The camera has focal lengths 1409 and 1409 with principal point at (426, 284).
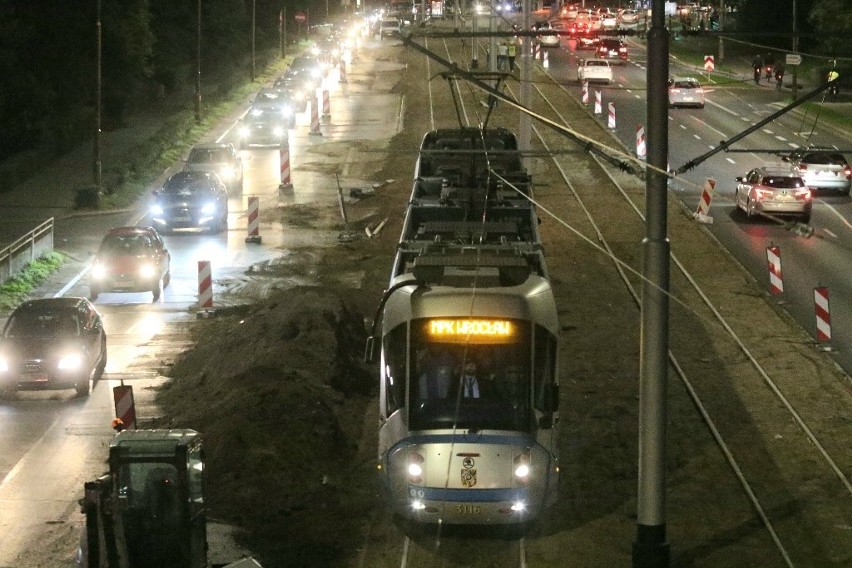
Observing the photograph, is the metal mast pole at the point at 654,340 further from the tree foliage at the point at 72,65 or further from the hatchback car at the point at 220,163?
the tree foliage at the point at 72,65

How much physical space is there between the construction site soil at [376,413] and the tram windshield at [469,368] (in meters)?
1.66

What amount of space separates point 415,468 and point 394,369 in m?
1.19

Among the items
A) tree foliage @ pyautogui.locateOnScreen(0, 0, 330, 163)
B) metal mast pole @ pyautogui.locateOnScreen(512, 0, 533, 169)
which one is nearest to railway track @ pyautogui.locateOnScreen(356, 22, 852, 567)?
metal mast pole @ pyautogui.locateOnScreen(512, 0, 533, 169)

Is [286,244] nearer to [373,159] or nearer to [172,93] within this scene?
[373,159]

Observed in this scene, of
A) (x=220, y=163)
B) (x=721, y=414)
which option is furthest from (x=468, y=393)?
(x=220, y=163)

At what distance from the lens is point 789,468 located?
1834cm

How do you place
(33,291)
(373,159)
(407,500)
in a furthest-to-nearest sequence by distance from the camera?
(373,159) < (33,291) < (407,500)

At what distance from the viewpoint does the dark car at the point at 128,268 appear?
100.0 feet

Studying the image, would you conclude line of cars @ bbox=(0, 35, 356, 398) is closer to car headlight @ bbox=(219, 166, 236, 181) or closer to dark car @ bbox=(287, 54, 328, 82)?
car headlight @ bbox=(219, 166, 236, 181)

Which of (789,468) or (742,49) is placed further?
(742,49)

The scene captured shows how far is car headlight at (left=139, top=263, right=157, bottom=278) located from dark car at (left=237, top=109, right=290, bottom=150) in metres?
24.4

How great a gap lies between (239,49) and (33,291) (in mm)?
66422

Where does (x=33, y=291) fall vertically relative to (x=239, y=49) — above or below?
below

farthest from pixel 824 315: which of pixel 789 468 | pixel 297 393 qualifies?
pixel 297 393
